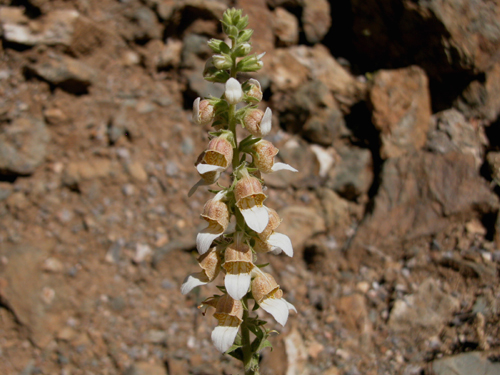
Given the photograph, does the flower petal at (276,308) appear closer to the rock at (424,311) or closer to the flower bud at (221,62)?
the flower bud at (221,62)

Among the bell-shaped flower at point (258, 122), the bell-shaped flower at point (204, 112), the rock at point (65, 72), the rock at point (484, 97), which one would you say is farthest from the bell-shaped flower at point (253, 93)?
the rock at point (65, 72)

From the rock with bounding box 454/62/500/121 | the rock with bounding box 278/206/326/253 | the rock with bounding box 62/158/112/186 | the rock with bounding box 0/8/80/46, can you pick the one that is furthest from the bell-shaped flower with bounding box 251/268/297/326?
the rock with bounding box 0/8/80/46

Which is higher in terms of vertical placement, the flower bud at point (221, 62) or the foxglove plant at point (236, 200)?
the flower bud at point (221, 62)

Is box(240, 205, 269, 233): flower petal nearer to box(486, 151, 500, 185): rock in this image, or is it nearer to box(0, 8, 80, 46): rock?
box(486, 151, 500, 185): rock

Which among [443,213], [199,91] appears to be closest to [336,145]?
[443,213]

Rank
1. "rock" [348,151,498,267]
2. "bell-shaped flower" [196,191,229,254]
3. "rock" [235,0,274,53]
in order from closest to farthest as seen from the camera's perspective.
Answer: "bell-shaped flower" [196,191,229,254] < "rock" [348,151,498,267] < "rock" [235,0,274,53]

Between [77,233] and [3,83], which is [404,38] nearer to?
[77,233]

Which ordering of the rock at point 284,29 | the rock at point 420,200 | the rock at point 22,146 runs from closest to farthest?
the rock at point 420,200 → the rock at point 22,146 → the rock at point 284,29
